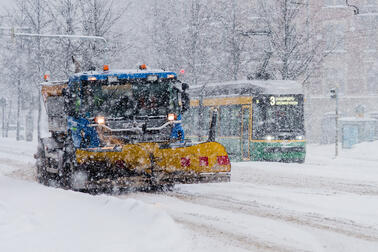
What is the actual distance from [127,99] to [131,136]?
2.88ft

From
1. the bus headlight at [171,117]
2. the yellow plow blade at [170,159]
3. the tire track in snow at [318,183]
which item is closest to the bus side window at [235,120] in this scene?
the tire track in snow at [318,183]

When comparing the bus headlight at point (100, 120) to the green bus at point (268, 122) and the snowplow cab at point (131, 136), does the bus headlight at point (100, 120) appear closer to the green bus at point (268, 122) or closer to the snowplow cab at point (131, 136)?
the snowplow cab at point (131, 136)

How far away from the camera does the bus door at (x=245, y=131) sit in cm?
2162

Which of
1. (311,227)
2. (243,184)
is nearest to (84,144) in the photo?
(243,184)

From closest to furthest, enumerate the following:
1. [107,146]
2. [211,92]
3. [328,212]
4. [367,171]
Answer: [328,212]
[107,146]
[367,171]
[211,92]

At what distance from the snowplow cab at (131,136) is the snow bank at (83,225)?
4.19 ft

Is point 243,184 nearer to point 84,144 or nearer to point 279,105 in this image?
point 84,144

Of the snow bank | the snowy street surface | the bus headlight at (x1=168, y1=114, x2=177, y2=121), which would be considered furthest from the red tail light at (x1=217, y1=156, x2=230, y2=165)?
the snow bank

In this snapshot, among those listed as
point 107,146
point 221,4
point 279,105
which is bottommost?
point 107,146

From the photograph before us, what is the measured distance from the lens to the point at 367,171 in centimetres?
1828

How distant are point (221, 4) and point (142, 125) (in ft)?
101

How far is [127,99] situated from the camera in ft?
41.1

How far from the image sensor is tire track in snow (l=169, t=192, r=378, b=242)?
7711mm

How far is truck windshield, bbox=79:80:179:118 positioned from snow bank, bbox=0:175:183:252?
2.40 m
